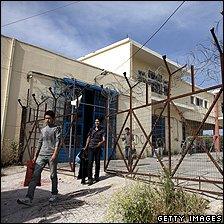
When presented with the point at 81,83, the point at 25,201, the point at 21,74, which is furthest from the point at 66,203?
the point at 81,83

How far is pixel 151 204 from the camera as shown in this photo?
4035mm

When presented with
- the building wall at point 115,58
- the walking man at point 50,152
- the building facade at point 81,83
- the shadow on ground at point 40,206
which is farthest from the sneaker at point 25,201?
the building wall at point 115,58

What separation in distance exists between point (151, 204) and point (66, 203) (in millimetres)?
1827

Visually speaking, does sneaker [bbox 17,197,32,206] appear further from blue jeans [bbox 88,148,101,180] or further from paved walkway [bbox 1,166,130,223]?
blue jeans [bbox 88,148,101,180]

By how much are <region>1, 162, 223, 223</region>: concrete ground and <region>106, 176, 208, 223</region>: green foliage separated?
225 mm

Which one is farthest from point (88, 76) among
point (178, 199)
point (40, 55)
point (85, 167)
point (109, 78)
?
point (178, 199)

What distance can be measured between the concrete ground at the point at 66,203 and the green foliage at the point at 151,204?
22 centimetres

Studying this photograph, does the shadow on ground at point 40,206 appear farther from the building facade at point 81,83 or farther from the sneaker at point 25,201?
the building facade at point 81,83

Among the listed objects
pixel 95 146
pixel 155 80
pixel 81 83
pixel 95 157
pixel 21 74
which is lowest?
pixel 95 157

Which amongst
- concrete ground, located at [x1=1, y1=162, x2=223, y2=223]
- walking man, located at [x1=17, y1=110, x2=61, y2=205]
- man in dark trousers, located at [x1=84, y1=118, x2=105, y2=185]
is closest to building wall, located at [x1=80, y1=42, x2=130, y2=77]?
man in dark trousers, located at [x1=84, y1=118, x2=105, y2=185]

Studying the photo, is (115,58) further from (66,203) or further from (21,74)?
(66,203)

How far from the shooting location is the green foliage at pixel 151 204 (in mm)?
3930

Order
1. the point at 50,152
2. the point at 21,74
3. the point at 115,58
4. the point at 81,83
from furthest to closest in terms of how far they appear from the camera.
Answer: the point at 115,58
the point at 81,83
the point at 21,74
the point at 50,152

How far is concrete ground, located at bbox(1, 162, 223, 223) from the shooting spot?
419 centimetres
